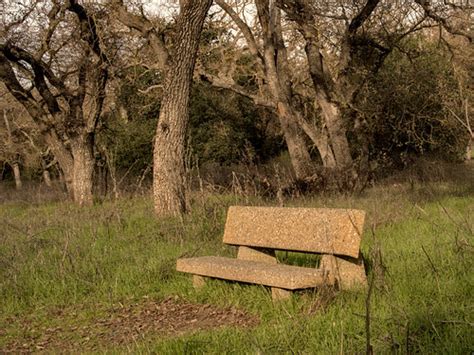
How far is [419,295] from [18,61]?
15016 mm

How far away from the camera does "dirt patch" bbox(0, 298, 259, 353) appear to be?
15.9 ft

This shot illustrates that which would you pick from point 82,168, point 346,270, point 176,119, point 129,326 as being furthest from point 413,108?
point 129,326

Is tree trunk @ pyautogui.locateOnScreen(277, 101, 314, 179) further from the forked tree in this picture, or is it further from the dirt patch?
the dirt patch

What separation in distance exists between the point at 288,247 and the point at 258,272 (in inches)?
21.0

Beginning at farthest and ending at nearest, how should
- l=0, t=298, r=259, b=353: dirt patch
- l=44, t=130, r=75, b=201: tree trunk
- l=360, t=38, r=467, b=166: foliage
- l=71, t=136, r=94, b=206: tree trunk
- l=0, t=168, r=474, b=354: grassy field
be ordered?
1. l=360, t=38, r=467, b=166: foliage
2. l=44, t=130, r=75, b=201: tree trunk
3. l=71, t=136, r=94, b=206: tree trunk
4. l=0, t=298, r=259, b=353: dirt patch
5. l=0, t=168, r=474, b=354: grassy field

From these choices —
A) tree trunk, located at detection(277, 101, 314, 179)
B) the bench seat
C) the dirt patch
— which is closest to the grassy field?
the dirt patch

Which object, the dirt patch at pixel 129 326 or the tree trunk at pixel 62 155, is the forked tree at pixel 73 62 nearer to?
the tree trunk at pixel 62 155

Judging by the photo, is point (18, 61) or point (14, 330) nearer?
point (14, 330)

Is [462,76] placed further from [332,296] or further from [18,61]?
[332,296]

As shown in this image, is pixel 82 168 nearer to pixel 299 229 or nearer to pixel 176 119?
pixel 176 119

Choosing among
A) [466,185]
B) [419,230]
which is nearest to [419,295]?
[419,230]

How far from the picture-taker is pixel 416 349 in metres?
3.59

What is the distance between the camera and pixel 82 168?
16406mm

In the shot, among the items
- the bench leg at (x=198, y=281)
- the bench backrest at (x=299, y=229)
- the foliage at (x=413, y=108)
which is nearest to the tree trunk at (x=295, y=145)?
the foliage at (x=413, y=108)
